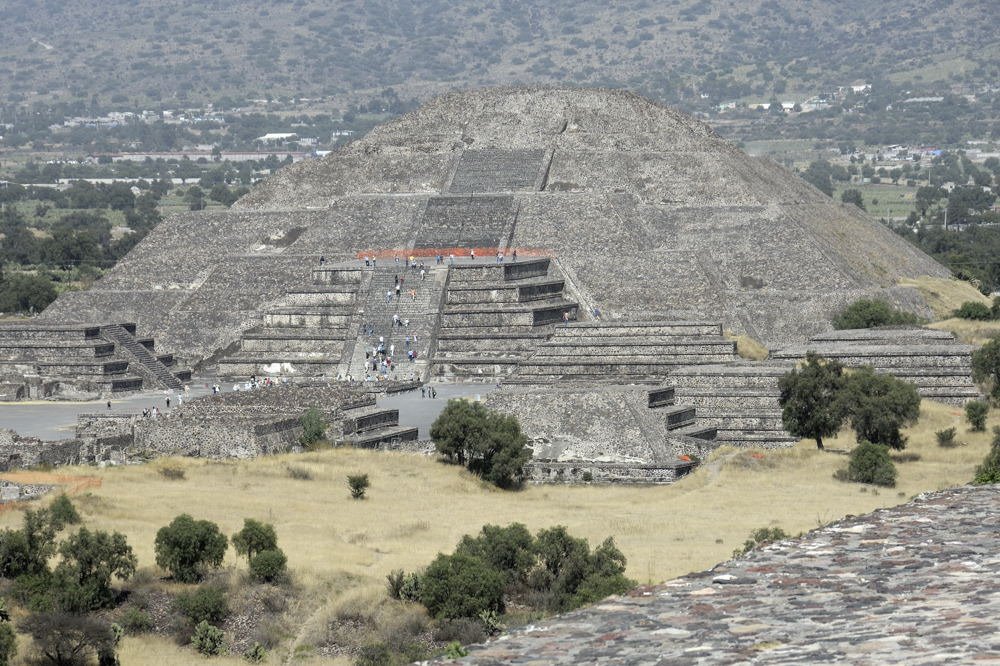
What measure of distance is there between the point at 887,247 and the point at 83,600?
47.1 meters

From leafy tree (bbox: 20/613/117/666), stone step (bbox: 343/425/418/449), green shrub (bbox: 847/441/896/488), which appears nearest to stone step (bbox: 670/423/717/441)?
green shrub (bbox: 847/441/896/488)

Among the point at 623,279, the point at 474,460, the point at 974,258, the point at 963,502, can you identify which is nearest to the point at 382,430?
the point at 474,460

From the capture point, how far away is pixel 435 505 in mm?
40062

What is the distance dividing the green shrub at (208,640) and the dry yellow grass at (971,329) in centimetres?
3165

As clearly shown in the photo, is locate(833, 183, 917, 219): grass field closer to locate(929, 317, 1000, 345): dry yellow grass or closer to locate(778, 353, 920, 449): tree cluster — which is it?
locate(929, 317, 1000, 345): dry yellow grass

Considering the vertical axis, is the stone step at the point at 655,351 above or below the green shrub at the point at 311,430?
above

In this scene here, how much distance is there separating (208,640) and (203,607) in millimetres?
797

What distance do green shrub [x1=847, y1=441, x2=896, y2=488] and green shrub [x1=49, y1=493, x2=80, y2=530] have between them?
1546 cm

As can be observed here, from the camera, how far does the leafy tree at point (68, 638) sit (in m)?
27.7

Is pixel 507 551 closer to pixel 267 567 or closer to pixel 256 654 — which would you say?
pixel 267 567

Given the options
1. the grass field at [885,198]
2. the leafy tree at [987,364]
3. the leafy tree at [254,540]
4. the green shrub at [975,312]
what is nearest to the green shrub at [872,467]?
the leafy tree at [987,364]

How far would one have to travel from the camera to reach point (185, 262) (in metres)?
69.8

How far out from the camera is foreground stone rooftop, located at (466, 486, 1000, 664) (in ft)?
47.1

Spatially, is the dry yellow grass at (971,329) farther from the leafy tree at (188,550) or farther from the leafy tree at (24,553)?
the leafy tree at (24,553)
